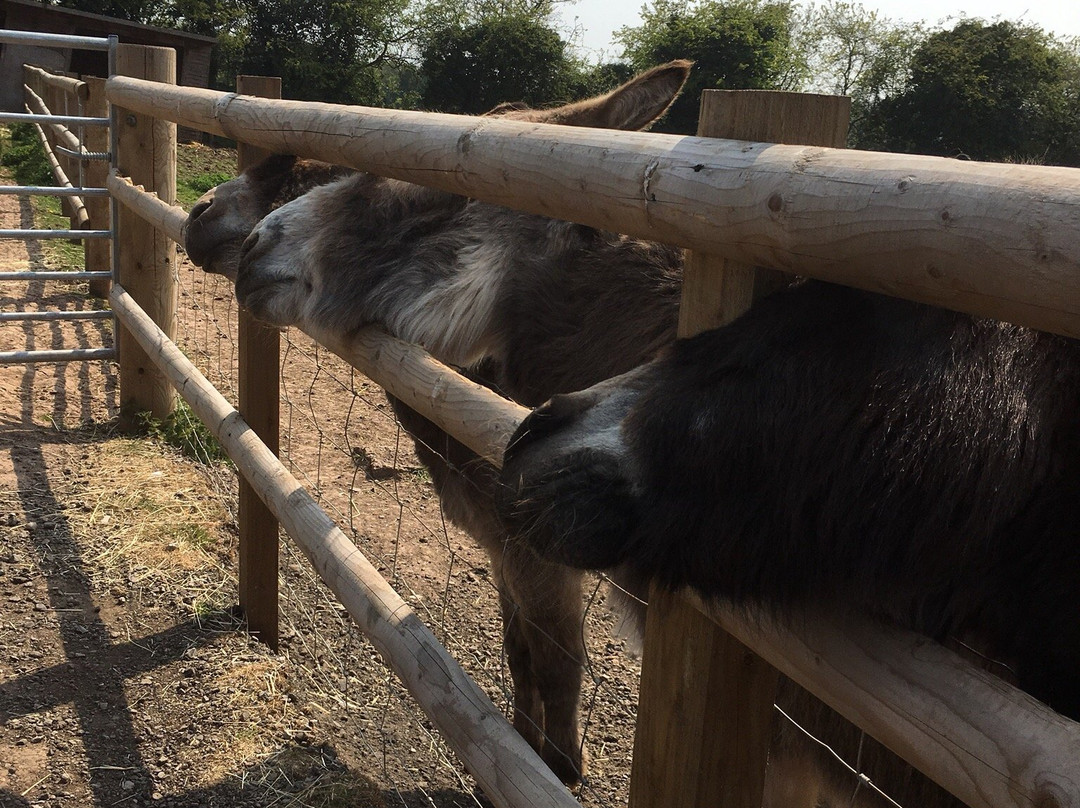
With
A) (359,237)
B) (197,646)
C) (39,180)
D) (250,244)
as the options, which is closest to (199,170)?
Answer: (39,180)

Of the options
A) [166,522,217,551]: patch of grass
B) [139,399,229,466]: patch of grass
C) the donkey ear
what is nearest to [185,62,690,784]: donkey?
the donkey ear

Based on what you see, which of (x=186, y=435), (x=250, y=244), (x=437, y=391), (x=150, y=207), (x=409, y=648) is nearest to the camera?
(x=437, y=391)

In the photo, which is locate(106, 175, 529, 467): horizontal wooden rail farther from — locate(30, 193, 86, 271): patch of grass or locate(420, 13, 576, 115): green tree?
locate(420, 13, 576, 115): green tree

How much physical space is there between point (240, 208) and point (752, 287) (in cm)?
216

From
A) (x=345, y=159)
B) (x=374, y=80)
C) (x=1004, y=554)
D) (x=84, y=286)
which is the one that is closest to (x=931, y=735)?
(x=1004, y=554)

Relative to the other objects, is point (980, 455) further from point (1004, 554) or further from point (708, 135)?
point (708, 135)

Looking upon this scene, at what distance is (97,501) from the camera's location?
4.46m

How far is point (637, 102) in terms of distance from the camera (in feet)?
7.63

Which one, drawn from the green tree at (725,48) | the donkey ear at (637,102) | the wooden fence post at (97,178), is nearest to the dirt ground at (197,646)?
the donkey ear at (637,102)

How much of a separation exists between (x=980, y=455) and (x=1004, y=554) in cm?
19

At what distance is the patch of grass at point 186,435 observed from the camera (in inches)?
205

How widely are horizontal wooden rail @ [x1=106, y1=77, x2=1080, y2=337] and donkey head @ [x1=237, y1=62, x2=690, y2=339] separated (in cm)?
66

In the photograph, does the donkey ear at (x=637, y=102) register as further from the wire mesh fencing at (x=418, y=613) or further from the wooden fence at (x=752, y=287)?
the wire mesh fencing at (x=418, y=613)

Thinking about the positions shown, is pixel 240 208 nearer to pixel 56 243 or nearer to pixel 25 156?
pixel 56 243
